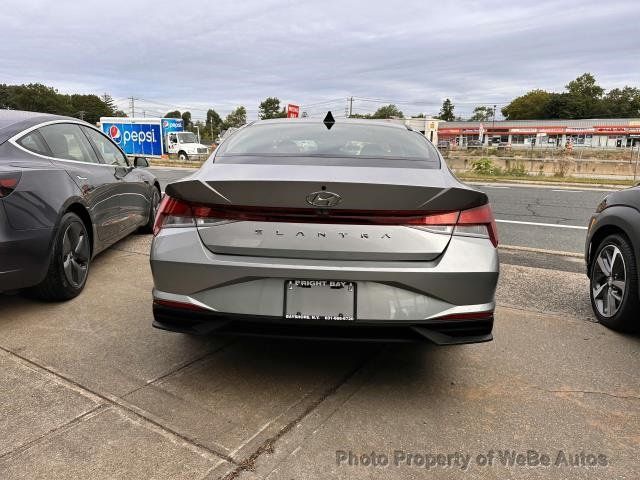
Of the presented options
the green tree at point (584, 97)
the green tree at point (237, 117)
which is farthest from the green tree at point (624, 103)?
the green tree at point (237, 117)

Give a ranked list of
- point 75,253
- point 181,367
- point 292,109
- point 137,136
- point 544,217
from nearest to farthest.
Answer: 1. point 181,367
2. point 75,253
3. point 544,217
4. point 292,109
5. point 137,136

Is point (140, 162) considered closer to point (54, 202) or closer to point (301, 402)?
point (54, 202)

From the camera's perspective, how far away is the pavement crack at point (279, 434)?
2.14 metres

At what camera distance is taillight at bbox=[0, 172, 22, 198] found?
133 inches

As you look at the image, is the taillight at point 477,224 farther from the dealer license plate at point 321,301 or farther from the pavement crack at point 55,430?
the pavement crack at point 55,430

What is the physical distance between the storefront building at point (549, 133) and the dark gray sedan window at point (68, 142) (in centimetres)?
7816

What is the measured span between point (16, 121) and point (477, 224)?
12.1ft

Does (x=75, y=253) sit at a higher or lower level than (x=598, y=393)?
higher

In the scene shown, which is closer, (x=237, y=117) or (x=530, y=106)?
(x=237, y=117)

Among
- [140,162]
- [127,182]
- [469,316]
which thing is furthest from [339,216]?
[140,162]

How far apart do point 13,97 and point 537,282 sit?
10230cm

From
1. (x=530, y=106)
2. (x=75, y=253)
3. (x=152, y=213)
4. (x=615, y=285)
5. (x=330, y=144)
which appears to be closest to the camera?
(x=330, y=144)

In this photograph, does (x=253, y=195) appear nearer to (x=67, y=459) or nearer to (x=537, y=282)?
(x=67, y=459)

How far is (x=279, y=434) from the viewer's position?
240 cm
